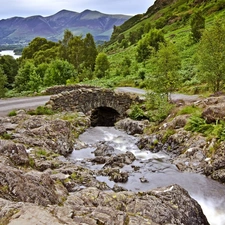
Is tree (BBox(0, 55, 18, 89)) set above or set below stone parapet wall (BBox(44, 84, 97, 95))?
below

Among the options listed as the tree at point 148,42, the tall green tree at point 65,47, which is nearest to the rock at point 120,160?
the tree at point 148,42

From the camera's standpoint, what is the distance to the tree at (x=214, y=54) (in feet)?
76.7

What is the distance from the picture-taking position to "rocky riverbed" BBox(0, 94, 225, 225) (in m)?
7.59

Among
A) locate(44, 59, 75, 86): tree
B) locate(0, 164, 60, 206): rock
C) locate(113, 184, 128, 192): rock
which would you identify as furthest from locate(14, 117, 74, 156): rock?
locate(44, 59, 75, 86): tree

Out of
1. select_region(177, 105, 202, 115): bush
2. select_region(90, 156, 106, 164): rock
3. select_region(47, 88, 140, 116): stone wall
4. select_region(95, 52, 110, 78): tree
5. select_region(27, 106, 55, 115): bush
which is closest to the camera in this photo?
select_region(90, 156, 106, 164): rock

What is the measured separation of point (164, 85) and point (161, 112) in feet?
10.2

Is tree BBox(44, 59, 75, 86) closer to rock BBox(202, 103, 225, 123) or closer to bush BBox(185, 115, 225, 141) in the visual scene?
bush BBox(185, 115, 225, 141)

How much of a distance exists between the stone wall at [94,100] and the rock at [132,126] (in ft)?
10.9

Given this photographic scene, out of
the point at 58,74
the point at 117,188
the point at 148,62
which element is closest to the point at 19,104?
the point at 117,188

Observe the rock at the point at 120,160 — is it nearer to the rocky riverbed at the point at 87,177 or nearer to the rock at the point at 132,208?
the rocky riverbed at the point at 87,177

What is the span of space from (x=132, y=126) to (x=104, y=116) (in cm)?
833

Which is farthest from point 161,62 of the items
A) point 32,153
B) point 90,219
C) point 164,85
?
point 90,219

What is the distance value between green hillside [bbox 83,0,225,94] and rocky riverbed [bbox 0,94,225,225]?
37.9 feet

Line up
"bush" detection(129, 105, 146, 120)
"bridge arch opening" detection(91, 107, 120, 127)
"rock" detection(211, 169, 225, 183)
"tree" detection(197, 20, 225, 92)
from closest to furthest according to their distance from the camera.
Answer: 1. "rock" detection(211, 169, 225, 183)
2. "tree" detection(197, 20, 225, 92)
3. "bush" detection(129, 105, 146, 120)
4. "bridge arch opening" detection(91, 107, 120, 127)
